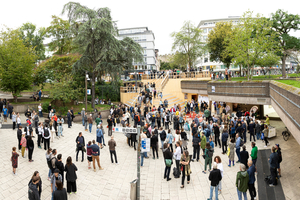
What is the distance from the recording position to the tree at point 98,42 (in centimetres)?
2332

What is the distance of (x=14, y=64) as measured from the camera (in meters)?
22.0

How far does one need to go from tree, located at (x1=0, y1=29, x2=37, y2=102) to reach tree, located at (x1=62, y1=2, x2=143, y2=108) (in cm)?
534

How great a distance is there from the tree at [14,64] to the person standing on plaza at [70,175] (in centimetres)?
1910

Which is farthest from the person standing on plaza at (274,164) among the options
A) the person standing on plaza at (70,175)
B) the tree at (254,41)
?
the tree at (254,41)

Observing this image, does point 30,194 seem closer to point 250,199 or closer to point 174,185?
point 174,185

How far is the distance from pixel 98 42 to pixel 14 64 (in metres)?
9.59

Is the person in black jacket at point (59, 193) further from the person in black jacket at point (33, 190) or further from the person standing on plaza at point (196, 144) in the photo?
the person standing on plaza at point (196, 144)

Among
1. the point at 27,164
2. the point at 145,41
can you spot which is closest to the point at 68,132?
the point at 27,164

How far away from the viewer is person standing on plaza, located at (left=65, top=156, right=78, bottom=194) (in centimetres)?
746

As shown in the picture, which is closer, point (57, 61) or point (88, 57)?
point (88, 57)

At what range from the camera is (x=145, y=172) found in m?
9.83

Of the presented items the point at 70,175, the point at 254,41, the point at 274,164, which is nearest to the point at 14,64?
the point at 70,175

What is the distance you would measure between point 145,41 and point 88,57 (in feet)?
156

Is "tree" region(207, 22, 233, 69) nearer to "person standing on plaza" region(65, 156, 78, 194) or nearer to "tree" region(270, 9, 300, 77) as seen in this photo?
"tree" region(270, 9, 300, 77)
